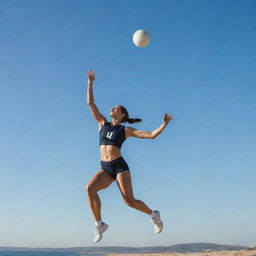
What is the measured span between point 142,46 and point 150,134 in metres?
3.89

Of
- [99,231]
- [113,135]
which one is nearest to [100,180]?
[113,135]

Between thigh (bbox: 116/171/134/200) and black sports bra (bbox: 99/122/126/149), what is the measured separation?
0.87m

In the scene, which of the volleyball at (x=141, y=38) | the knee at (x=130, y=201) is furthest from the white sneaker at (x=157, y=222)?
the volleyball at (x=141, y=38)

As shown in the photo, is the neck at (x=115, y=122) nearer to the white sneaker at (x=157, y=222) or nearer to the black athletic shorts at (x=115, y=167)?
the black athletic shorts at (x=115, y=167)

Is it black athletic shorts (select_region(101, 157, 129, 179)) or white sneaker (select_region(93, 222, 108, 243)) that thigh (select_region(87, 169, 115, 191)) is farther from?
white sneaker (select_region(93, 222, 108, 243))

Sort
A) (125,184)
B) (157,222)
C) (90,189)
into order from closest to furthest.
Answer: (90,189), (125,184), (157,222)

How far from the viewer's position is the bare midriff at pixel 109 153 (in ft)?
33.4

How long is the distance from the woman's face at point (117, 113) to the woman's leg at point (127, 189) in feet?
5.40

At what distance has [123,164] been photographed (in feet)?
33.0

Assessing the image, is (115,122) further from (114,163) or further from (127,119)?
(114,163)

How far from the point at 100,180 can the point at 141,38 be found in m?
5.05

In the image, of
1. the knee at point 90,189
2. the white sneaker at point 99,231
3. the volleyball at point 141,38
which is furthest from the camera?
the volleyball at point 141,38

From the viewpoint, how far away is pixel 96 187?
9805 mm

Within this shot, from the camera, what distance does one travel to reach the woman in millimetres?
9820
